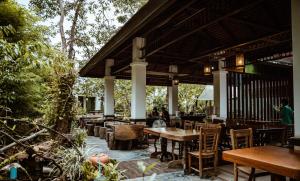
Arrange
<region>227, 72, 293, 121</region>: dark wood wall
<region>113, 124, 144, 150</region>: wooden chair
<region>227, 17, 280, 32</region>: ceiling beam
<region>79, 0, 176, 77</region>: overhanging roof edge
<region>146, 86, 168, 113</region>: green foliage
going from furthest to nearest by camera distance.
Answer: <region>146, 86, 168, 113</region>: green foliage
<region>227, 72, 293, 121</region>: dark wood wall
<region>113, 124, 144, 150</region>: wooden chair
<region>227, 17, 280, 32</region>: ceiling beam
<region>79, 0, 176, 77</region>: overhanging roof edge

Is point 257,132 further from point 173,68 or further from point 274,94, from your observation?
point 173,68

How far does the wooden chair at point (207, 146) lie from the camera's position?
4355 mm

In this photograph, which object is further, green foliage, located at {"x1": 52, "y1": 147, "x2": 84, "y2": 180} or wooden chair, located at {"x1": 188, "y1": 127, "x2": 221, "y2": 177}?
wooden chair, located at {"x1": 188, "y1": 127, "x2": 221, "y2": 177}

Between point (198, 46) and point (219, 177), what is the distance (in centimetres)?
559

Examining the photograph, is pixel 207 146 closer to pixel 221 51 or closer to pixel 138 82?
pixel 138 82

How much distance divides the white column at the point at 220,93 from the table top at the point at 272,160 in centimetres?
617

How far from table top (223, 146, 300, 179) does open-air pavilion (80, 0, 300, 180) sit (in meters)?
0.81

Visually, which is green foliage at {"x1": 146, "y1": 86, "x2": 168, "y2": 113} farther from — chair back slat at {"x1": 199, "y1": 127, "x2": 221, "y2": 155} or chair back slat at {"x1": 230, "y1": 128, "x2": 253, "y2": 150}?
chair back slat at {"x1": 230, "y1": 128, "x2": 253, "y2": 150}

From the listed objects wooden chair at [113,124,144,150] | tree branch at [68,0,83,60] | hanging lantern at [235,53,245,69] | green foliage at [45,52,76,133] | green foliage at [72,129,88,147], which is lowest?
wooden chair at [113,124,144,150]

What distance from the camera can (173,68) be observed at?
446 inches

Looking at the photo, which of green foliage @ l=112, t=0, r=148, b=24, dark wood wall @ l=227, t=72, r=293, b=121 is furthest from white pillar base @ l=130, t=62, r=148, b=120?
green foliage @ l=112, t=0, r=148, b=24

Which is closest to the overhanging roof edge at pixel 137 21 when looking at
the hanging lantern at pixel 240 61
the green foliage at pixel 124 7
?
the hanging lantern at pixel 240 61

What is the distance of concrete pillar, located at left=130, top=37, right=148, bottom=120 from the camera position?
760 cm

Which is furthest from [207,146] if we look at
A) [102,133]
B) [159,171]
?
[102,133]
